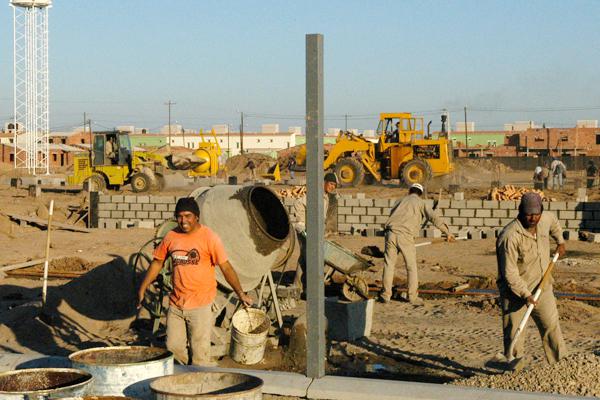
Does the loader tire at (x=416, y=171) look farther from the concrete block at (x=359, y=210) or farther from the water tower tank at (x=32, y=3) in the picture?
the water tower tank at (x=32, y=3)

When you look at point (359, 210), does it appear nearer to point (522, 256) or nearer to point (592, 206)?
point (592, 206)

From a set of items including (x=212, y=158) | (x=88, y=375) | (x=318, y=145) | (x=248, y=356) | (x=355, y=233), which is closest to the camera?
(x=88, y=375)

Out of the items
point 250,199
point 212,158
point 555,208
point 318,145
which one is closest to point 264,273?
point 250,199

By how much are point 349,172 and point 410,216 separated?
22260 mm

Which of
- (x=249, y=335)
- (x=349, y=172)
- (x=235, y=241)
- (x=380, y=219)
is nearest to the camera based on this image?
(x=249, y=335)

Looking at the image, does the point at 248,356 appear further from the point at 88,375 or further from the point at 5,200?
the point at 5,200

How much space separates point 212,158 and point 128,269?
967 inches

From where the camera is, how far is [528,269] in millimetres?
7426

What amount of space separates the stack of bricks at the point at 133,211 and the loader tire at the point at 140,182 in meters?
10.5

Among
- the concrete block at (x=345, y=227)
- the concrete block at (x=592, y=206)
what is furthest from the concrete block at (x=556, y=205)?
the concrete block at (x=345, y=227)

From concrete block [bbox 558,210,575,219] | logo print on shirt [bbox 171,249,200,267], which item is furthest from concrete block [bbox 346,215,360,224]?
logo print on shirt [bbox 171,249,200,267]

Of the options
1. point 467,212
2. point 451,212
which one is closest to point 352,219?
point 451,212

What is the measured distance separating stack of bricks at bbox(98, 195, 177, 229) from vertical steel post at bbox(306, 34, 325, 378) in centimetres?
1562

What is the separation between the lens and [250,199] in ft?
31.0
